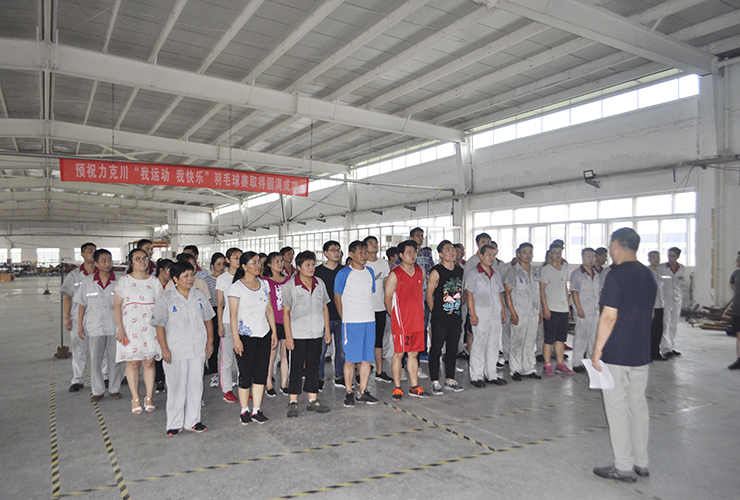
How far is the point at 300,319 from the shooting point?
4.35m

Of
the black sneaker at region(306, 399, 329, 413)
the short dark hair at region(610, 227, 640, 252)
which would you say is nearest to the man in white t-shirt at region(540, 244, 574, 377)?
the short dark hair at region(610, 227, 640, 252)

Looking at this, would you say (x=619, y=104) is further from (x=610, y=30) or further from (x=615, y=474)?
(x=615, y=474)

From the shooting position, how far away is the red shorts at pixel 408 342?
485 centimetres

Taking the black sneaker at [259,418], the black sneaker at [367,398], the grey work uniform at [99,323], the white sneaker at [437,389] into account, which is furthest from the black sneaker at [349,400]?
the grey work uniform at [99,323]

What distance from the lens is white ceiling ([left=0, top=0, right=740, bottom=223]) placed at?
7.98 metres

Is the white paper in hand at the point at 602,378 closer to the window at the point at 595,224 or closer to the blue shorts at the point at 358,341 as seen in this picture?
the blue shorts at the point at 358,341

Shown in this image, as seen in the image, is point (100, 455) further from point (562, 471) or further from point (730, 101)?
point (730, 101)

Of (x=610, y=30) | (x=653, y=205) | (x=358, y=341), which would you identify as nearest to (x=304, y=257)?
(x=358, y=341)

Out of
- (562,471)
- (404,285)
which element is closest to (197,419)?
(404,285)

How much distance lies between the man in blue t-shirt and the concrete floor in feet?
0.59

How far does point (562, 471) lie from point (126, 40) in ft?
33.5

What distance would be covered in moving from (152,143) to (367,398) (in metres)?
13.4

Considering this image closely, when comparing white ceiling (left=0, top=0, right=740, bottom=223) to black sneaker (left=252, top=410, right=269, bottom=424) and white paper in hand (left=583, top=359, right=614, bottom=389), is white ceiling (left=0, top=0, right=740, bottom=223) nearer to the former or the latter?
white paper in hand (left=583, top=359, right=614, bottom=389)

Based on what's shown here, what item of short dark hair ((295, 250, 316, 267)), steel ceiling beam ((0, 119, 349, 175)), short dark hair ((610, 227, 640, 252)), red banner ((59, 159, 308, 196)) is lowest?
short dark hair ((295, 250, 316, 267))
